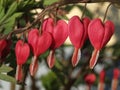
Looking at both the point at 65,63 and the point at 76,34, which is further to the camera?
the point at 65,63

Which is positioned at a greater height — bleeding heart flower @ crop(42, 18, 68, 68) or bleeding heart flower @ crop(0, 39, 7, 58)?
Answer: bleeding heart flower @ crop(42, 18, 68, 68)

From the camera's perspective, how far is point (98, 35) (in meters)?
1.03

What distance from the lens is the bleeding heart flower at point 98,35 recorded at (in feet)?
3.34

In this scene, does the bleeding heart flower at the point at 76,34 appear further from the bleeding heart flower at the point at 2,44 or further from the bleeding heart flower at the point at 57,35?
the bleeding heart flower at the point at 2,44

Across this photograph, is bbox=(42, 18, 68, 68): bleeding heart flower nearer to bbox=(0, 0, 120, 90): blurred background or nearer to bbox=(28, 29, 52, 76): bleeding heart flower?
bbox=(28, 29, 52, 76): bleeding heart flower

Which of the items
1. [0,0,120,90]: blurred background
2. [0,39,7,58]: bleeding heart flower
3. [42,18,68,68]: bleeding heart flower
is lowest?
[0,0,120,90]: blurred background

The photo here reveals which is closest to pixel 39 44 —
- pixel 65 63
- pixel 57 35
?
pixel 57 35

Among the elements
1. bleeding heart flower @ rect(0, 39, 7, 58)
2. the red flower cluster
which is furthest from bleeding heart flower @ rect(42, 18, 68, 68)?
bleeding heart flower @ rect(0, 39, 7, 58)

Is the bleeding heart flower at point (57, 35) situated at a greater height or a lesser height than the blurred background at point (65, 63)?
greater

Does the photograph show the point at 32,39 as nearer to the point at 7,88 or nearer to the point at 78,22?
the point at 78,22

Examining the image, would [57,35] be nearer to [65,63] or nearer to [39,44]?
[39,44]

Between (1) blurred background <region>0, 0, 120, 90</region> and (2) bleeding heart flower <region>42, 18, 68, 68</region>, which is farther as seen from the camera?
(1) blurred background <region>0, 0, 120, 90</region>

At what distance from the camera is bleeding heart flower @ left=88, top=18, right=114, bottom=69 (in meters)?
1.02

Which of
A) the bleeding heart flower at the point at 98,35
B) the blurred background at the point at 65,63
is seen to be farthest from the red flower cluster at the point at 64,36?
the blurred background at the point at 65,63
